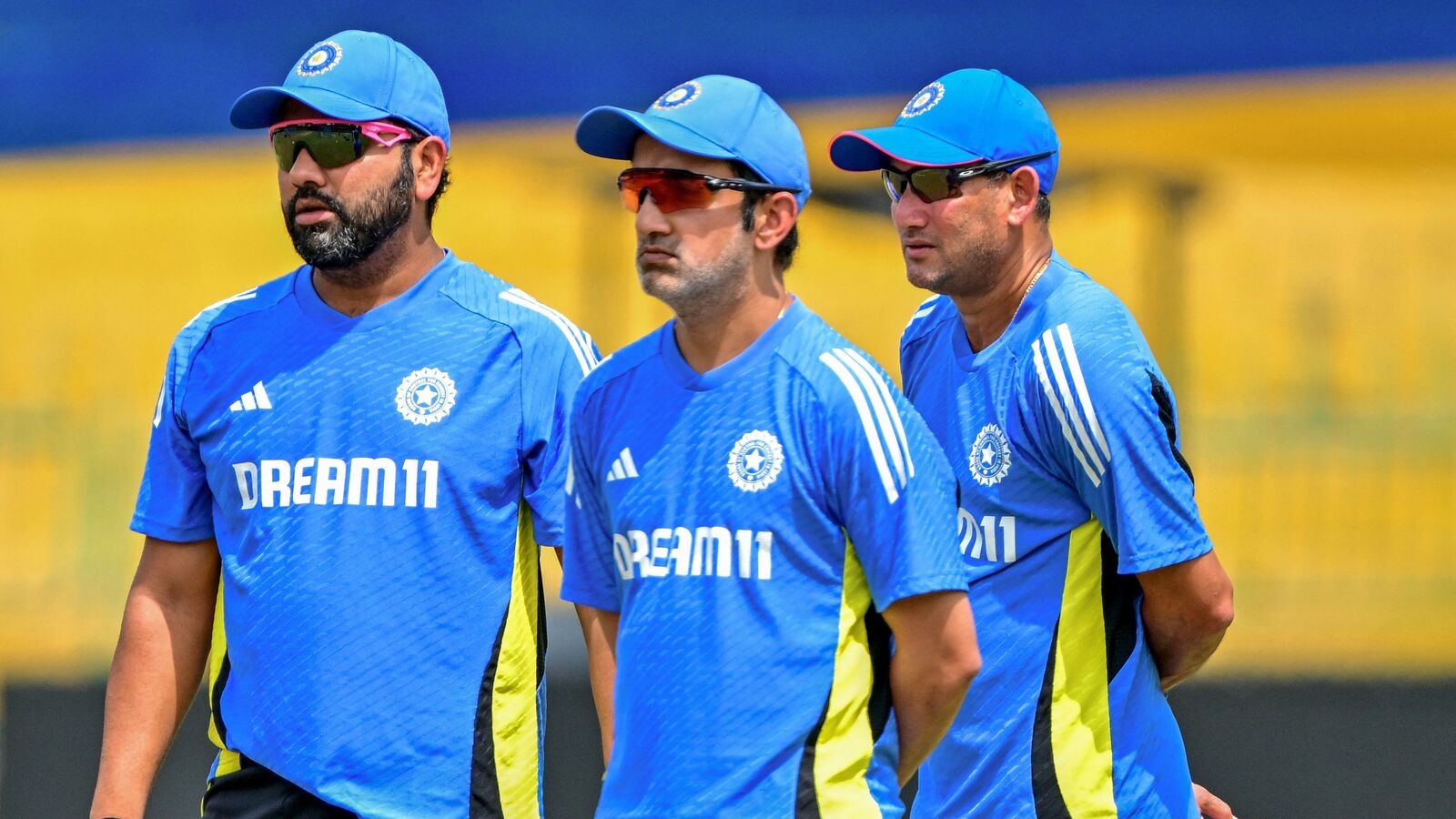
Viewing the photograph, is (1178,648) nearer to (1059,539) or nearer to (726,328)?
(1059,539)

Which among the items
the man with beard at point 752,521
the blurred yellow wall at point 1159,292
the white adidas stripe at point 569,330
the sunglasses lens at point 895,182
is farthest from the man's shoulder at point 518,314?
the blurred yellow wall at point 1159,292

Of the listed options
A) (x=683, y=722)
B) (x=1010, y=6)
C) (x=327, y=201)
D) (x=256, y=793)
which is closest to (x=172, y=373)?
(x=327, y=201)

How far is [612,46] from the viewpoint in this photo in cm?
586

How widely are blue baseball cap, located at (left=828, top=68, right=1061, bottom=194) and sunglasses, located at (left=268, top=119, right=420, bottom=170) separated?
726 millimetres

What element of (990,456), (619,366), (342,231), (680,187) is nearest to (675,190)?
(680,187)

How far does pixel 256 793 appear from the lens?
2570mm

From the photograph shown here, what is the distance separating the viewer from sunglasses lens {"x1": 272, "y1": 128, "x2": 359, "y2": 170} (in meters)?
2.65

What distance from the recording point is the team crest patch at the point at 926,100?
2879mm

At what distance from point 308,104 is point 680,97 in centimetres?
63

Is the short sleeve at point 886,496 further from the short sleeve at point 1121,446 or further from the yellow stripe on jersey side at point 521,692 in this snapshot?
the yellow stripe on jersey side at point 521,692

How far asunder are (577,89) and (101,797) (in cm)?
361

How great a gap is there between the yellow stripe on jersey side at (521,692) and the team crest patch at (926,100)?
35.9 inches

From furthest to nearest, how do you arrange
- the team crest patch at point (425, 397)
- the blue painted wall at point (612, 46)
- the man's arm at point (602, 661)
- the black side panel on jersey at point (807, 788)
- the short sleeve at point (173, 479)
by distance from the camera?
the blue painted wall at point (612, 46)
the short sleeve at point (173, 479)
the team crest patch at point (425, 397)
the man's arm at point (602, 661)
the black side panel on jersey at point (807, 788)

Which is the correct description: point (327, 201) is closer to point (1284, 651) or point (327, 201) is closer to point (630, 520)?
point (630, 520)
